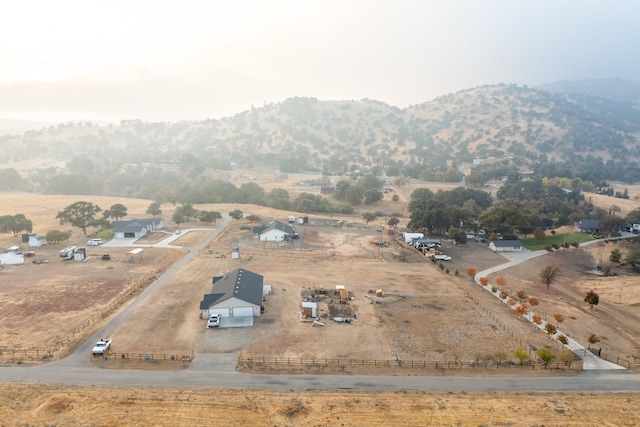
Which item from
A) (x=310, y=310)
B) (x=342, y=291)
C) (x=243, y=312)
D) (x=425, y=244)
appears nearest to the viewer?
(x=243, y=312)

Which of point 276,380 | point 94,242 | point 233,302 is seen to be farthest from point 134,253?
point 276,380

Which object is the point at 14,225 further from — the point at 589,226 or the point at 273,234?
the point at 589,226

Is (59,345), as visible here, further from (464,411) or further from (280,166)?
(280,166)

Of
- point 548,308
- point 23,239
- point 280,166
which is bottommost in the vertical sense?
point 548,308

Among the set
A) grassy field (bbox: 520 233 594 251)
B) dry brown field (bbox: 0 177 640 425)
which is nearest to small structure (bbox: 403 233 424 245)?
dry brown field (bbox: 0 177 640 425)

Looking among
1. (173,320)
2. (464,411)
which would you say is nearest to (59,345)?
(173,320)

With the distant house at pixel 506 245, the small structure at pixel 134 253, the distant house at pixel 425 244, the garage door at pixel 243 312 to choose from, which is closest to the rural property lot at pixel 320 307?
the small structure at pixel 134 253
